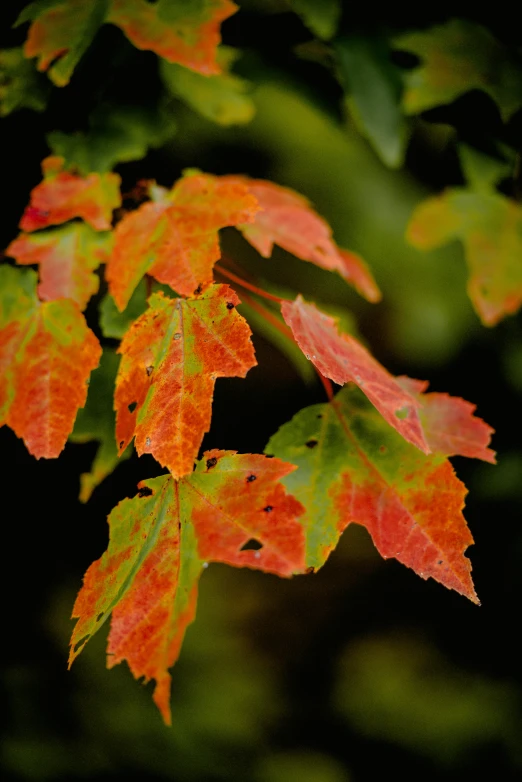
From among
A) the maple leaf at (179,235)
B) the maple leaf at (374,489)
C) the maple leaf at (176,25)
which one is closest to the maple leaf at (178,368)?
the maple leaf at (179,235)

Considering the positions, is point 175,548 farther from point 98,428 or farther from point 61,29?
point 61,29

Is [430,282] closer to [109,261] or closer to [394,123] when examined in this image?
[394,123]

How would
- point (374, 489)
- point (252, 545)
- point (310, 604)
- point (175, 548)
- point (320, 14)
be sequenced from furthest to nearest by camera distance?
1. point (310, 604)
2. point (252, 545)
3. point (320, 14)
4. point (374, 489)
5. point (175, 548)

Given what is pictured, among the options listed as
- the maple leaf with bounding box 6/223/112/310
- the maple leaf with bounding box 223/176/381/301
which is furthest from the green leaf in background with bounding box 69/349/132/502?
the maple leaf with bounding box 223/176/381/301

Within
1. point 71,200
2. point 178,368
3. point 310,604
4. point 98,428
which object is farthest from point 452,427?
point 310,604

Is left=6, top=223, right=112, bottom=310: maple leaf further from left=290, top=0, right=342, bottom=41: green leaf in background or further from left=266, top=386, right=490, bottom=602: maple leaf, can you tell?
left=290, top=0, right=342, bottom=41: green leaf in background

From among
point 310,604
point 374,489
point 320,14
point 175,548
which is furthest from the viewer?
point 310,604

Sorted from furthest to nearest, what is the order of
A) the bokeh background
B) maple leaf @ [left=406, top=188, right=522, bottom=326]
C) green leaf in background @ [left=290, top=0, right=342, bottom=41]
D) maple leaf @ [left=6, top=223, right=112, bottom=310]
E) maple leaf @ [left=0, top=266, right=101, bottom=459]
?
the bokeh background
maple leaf @ [left=406, top=188, right=522, bottom=326]
green leaf in background @ [left=290, top=0, right=342, bottom=41]
maple leaf @ [left=6, top=223, right=112, bottom=310]
maple leaf @ [left=0, top=266, right=101, bottom=459]
